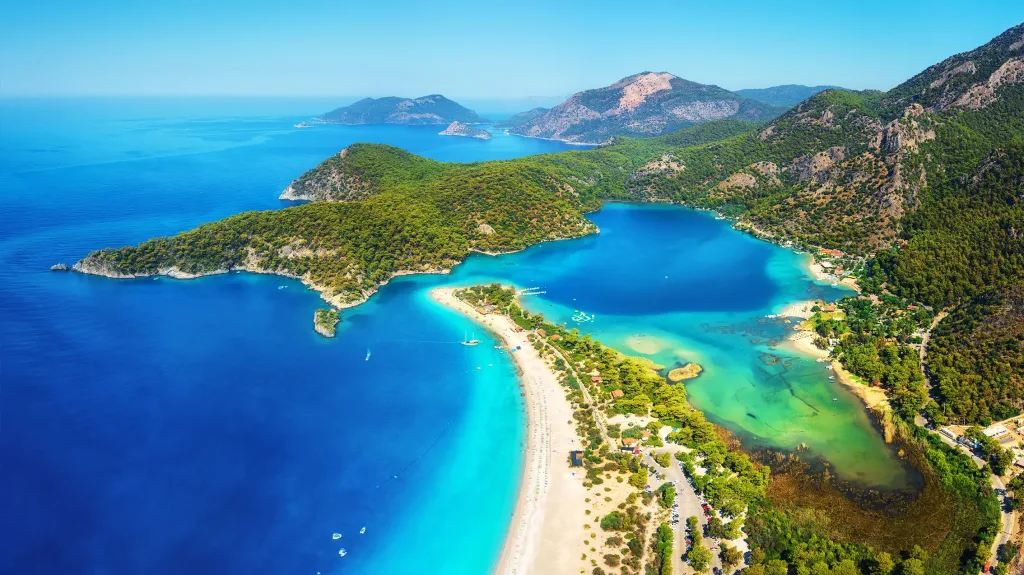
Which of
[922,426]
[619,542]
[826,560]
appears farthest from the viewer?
[922,426]

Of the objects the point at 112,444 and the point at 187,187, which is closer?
the point at 112,444

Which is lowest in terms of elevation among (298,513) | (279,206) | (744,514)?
(298,513)

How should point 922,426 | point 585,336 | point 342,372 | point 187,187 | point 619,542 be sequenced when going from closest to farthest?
point 619,542
point 922,426
point 342,372
point 585,336
point 187,187

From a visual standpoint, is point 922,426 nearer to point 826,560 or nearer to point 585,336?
point 826,560

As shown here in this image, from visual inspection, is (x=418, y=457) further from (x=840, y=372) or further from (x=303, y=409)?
(x=840, y=372)

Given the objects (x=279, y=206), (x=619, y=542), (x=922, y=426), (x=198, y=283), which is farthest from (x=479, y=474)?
(x=279, y=206)

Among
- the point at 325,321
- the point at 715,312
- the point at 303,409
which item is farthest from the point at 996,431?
the point at 325,321

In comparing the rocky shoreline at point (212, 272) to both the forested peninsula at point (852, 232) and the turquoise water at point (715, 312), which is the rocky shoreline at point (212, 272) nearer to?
the forested peninsula at point (852, 232)
